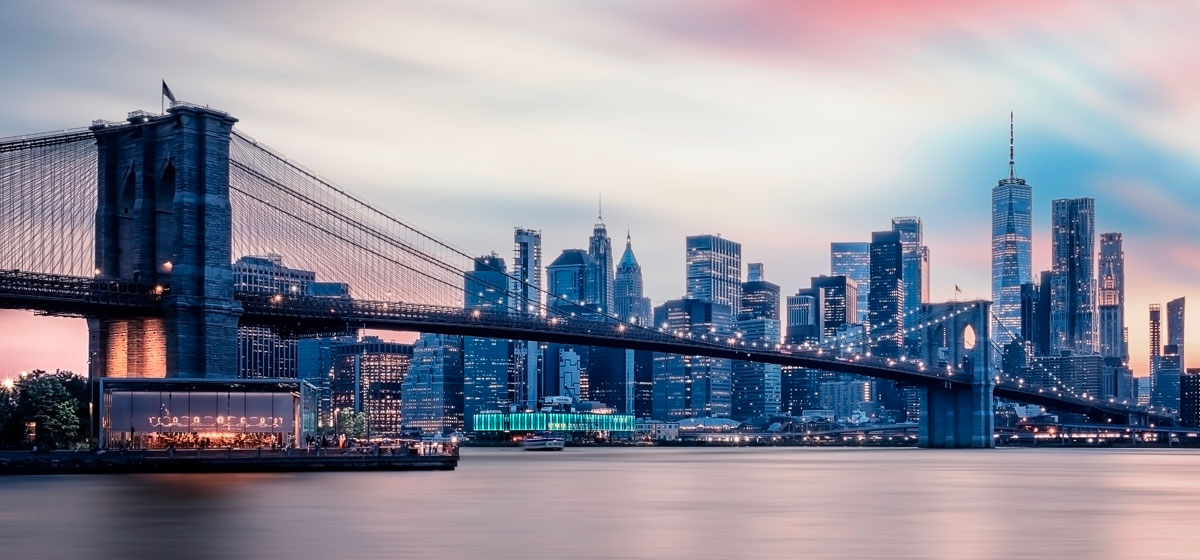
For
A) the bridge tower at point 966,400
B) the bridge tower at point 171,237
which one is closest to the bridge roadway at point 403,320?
the bridge tower at point 171,237

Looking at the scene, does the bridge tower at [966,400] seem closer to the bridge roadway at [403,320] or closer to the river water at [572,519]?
the bridge roadway at [403,320]

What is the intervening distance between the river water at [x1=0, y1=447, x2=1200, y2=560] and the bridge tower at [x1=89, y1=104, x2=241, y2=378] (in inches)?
420

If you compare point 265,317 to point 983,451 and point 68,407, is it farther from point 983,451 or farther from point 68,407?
point 983,451

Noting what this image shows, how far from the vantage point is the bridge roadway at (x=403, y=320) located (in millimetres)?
74938

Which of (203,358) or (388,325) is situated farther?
(388,325)

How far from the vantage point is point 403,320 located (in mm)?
94250

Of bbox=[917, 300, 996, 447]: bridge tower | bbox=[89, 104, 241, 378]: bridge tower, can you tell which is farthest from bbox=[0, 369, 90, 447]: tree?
bbox=[917, 300, 996, 447]: bridge tower

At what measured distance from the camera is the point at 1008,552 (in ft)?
125

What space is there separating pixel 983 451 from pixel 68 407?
10093 centimetres

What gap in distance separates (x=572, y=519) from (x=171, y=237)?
3937 cm

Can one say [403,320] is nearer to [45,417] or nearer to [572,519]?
[45,417]

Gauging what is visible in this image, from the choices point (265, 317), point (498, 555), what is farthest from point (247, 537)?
point (265, 317)

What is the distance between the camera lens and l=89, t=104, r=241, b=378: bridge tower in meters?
78.2

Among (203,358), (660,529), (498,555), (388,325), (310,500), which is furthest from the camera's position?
(388,325)
